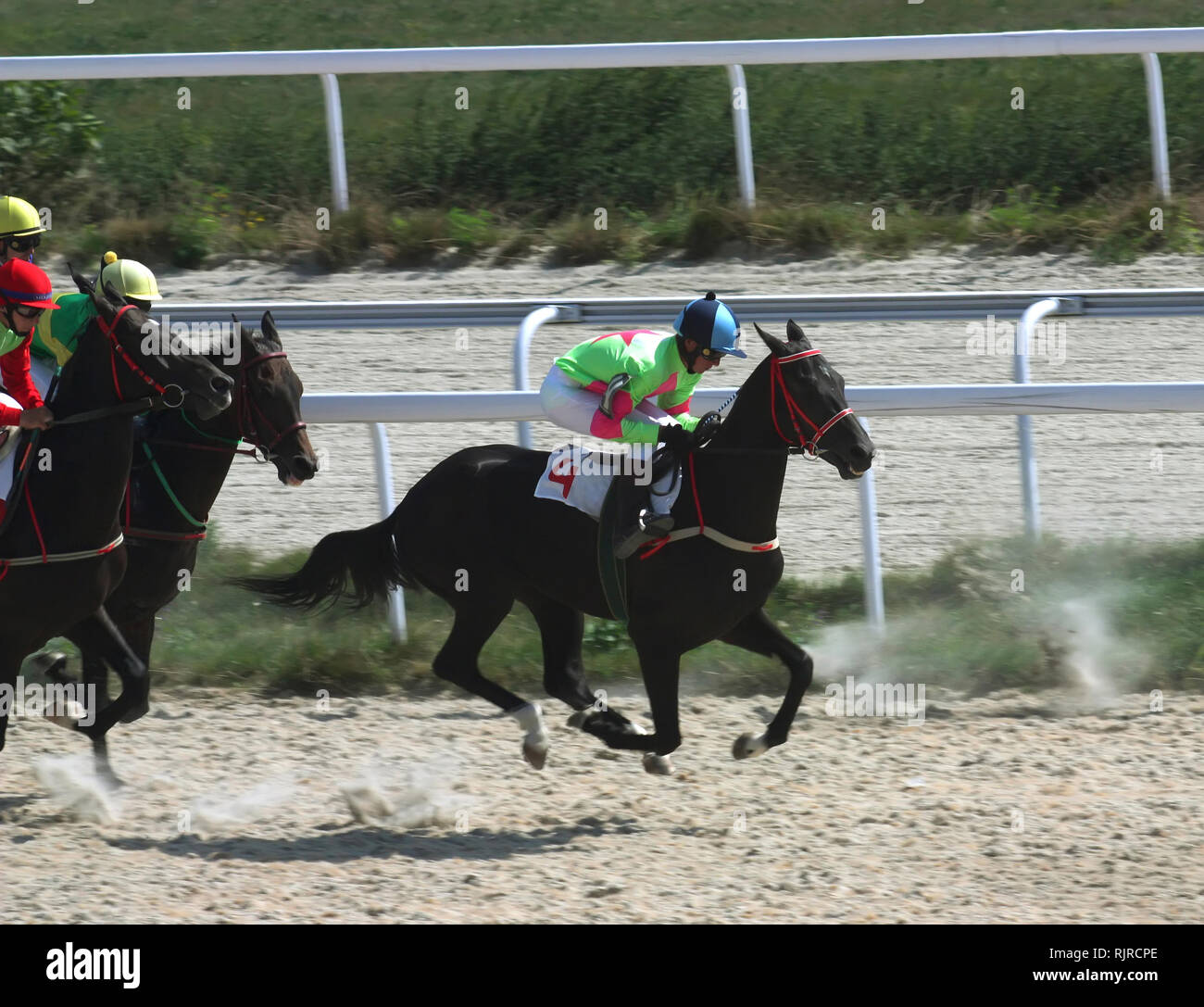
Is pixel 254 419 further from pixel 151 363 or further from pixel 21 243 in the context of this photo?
pixel 21 243

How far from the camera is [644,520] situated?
5.58 metres

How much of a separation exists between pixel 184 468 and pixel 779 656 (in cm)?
209

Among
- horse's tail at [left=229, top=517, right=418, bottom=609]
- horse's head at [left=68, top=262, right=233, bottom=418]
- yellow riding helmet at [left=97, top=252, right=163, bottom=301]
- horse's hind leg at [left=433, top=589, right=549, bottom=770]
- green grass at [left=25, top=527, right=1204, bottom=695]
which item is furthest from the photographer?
green grass at [left=25, top=527, right=1204, bottom=695]

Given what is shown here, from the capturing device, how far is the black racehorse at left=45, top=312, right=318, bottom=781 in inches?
230

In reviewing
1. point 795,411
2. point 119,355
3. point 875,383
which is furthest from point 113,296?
point 875,383

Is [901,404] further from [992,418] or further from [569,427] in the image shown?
[992,418]

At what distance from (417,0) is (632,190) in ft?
25.3

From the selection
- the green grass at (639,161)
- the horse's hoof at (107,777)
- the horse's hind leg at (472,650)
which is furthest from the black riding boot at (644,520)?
the green grass at (639,161)

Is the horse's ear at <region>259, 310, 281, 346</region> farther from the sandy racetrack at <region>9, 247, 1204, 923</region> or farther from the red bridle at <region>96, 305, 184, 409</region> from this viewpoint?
the sandy racetrack at <region>9, 247, 1204, 923</region>

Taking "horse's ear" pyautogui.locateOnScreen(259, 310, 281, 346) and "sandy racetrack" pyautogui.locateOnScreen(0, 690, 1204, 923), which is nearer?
"sandy racetrack" pyautogui.locateOnScreen(0, 690, 1204, 923)

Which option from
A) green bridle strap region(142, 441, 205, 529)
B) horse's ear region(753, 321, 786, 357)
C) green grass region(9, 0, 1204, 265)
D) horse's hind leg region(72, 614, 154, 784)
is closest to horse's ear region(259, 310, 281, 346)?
green bridle strap region(142, 441, 205, 529)

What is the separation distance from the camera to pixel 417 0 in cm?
1741

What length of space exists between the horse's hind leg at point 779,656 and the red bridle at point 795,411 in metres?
0.66

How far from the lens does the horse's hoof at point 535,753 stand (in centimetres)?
596
